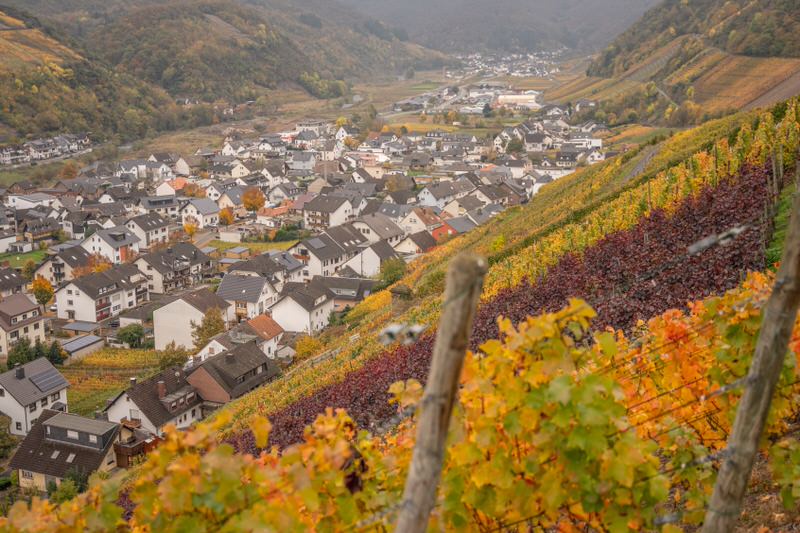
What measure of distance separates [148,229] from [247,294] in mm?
20271

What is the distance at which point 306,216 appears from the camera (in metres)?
61.2

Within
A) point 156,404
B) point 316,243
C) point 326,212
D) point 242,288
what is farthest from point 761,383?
point 326,212

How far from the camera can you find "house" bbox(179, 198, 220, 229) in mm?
63156

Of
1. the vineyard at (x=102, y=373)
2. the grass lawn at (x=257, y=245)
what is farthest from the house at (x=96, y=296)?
the grass lawn at (x=257, y=245)

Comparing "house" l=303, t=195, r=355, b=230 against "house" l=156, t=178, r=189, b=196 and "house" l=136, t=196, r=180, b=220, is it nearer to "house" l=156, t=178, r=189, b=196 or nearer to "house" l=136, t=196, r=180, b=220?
"house" l=136, t=196, r=180, b=220

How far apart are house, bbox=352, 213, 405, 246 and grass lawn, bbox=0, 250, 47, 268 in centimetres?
2449

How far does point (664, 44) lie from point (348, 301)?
7964 centimetres

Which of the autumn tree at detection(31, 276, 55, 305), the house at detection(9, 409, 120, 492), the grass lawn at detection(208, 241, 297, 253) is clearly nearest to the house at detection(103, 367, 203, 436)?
the house at detection(9, 409, 120, 492)

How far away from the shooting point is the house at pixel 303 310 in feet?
121

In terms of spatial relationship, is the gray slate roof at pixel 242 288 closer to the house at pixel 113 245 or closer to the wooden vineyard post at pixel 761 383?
the house at pixel 113 245

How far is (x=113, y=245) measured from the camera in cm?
5278

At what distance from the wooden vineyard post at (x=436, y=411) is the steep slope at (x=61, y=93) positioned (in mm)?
97887

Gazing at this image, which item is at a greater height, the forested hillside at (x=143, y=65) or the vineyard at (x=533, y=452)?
the vineyard at (x=533, y=452)

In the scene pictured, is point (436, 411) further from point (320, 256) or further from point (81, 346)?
point (320, 256)
